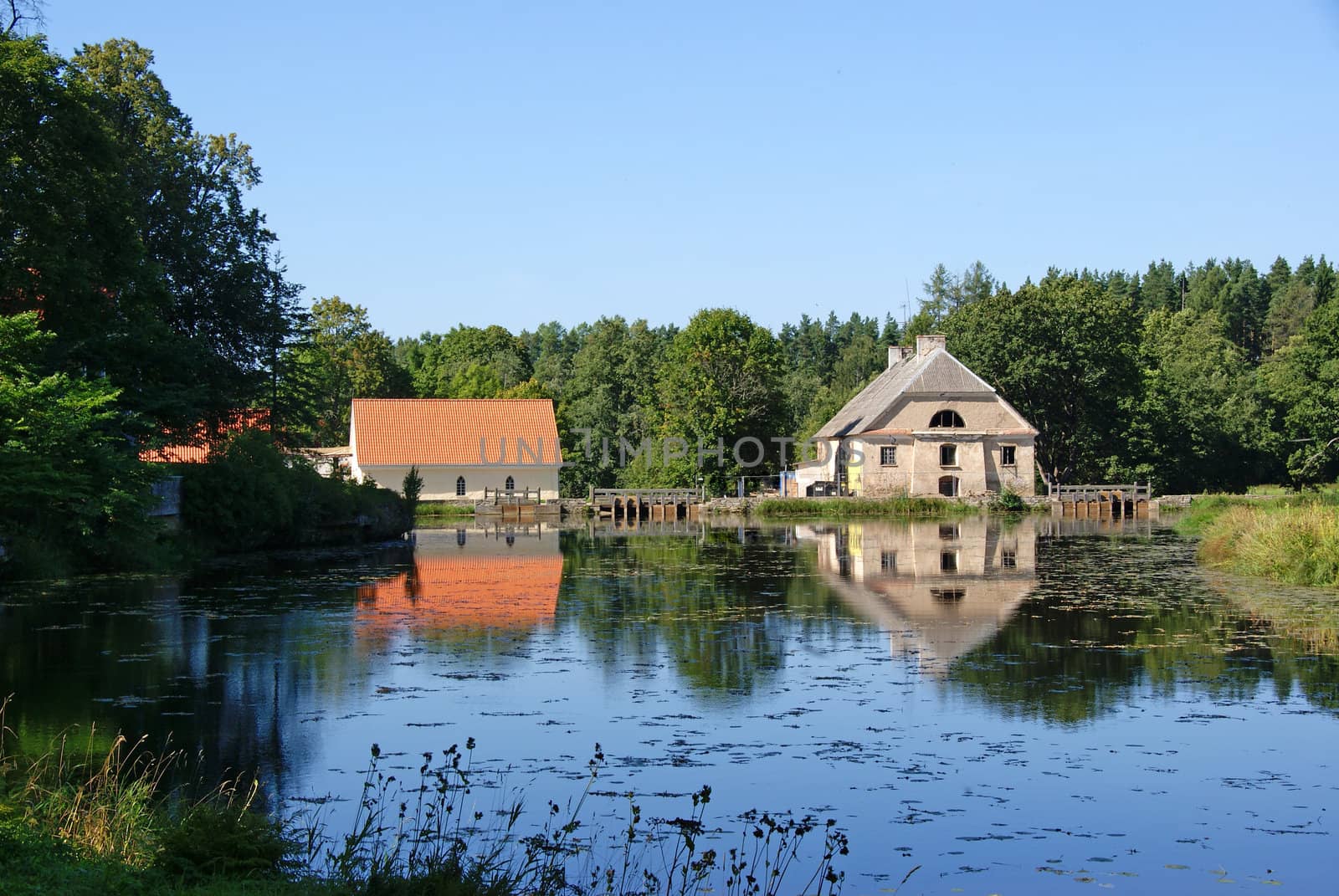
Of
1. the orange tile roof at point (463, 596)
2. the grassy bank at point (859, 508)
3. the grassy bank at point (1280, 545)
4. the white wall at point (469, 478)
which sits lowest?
the orange tile roof at point (463, 596)

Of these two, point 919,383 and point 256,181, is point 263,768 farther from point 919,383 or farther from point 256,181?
point 919,383

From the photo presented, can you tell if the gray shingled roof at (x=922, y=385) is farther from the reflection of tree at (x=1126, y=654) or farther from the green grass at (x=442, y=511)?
the reflection of tree at (x=1126, y=654)

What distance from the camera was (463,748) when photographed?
10.2m

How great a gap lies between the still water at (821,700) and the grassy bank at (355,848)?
1.51 feet

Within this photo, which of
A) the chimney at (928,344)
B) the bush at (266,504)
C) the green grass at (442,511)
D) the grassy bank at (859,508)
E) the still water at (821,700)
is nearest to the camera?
the still water at (821,700)

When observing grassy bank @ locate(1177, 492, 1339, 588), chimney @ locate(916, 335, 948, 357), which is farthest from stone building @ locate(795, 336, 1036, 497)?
grassy bank @ locate(1177, 492, 1339, 588)

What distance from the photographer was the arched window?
2159 inches

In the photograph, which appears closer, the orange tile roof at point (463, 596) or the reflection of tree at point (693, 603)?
the reflection of tree at point (693, 603)

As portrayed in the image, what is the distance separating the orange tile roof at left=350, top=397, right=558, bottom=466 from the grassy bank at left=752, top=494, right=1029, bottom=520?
45.7 ft

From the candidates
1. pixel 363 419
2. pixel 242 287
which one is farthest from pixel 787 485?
pixel 242 287

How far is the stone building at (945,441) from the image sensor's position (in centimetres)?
5456

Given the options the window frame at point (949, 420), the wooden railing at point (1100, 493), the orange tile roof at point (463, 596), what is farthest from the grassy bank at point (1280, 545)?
the window frame at point (949, 420)

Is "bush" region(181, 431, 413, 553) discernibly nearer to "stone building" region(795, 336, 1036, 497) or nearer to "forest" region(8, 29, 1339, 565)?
"forest" region(8, 29, 1339, 565)

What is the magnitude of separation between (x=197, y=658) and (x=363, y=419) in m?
46.7
